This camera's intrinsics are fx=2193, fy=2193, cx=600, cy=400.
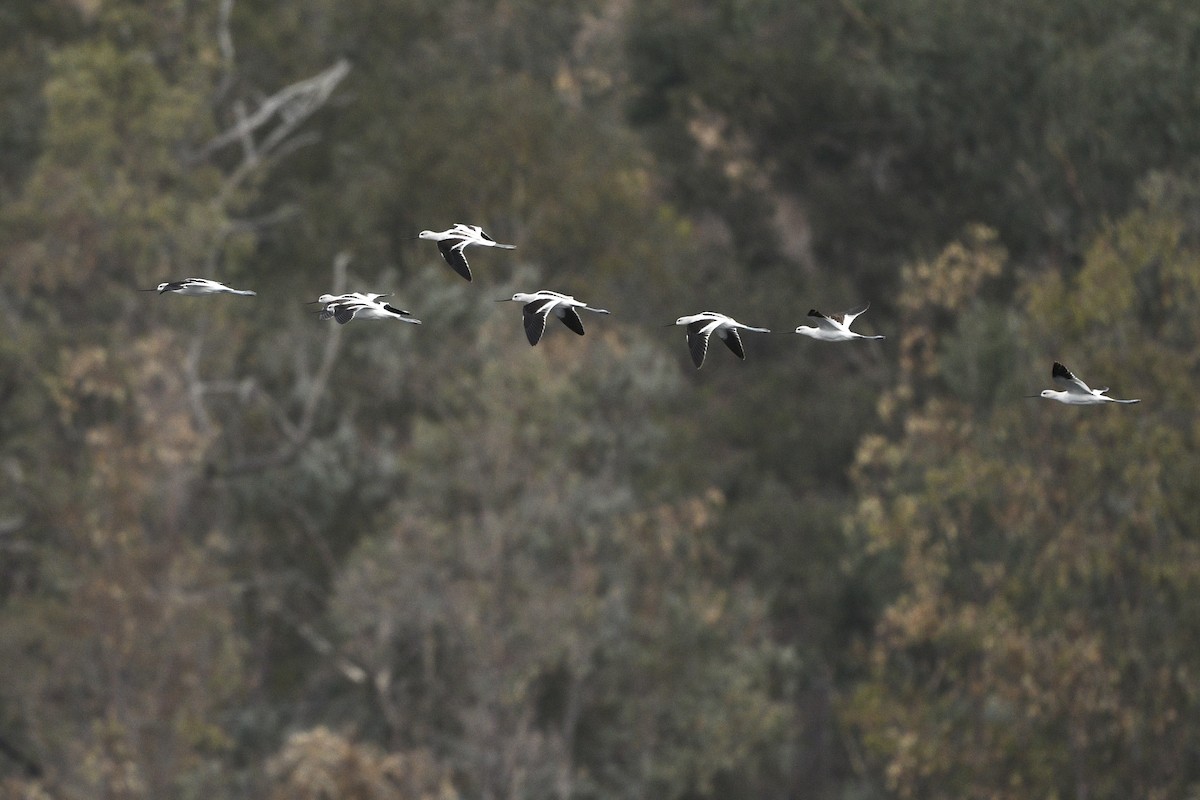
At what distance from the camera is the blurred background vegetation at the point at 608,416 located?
85.5 ft

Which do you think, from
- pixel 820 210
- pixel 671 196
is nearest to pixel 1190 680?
pixel 820 210

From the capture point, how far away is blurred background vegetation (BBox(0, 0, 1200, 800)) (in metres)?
26.1

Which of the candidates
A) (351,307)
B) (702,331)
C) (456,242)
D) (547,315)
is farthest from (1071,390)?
(351,307)

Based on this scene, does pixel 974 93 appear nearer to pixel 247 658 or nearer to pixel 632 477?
pixel 632 477

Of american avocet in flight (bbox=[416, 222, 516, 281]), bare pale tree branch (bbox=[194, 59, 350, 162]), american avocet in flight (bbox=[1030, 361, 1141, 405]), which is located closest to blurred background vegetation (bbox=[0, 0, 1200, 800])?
bare pale tree branch (bbox=[194, 59, 350, 162])

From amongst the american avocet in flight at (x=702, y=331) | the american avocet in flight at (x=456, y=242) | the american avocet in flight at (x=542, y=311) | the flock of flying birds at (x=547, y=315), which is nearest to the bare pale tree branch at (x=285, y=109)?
the american avocet in flight at (x=456, y=242)

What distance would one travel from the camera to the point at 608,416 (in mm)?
34531

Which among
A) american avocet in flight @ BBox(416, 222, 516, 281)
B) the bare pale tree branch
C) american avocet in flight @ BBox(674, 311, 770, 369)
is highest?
the bare pale tree branch

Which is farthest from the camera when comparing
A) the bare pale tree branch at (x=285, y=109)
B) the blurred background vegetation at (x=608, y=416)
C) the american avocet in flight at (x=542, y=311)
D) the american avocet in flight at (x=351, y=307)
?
the bare pale tree branch at (x=285, y=109)

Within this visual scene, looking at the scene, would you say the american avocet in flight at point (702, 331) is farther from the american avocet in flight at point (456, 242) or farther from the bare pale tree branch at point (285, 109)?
the bare pale tree branch at point (285, 109)

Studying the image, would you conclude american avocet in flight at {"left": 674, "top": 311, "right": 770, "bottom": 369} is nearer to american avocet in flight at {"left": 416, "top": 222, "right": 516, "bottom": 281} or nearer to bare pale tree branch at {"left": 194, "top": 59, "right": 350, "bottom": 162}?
american avocet in flight at {"left": 416, "top": 222, "right": 516, "bottom": 281}

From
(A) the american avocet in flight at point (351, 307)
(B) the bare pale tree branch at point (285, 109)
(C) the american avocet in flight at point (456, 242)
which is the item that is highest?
(B) the bare pale tree branch at point (285, 109)

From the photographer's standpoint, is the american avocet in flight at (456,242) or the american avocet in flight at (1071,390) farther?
the american avocet in flight at (456,242)

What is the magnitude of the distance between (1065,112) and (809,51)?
31.1 ft
